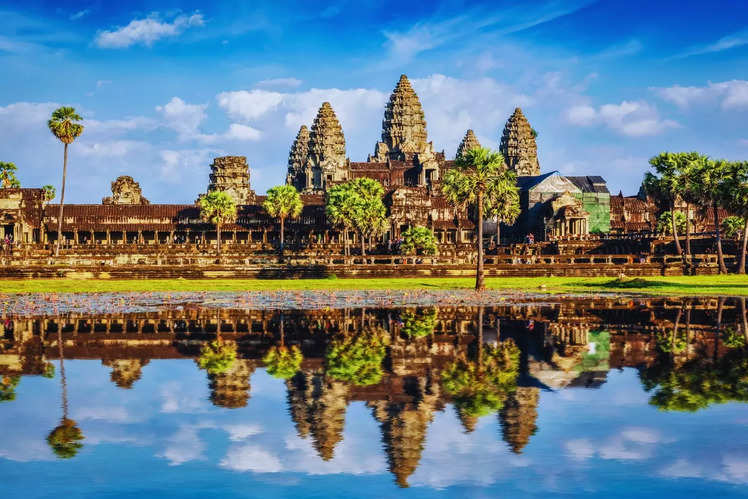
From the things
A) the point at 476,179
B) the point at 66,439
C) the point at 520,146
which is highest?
the point at 520,146

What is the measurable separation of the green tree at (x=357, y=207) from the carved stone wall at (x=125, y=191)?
48066 millimetres

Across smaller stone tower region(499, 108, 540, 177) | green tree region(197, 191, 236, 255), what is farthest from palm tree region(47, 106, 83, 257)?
smaller stone tower region(499, 108, 540, 177)

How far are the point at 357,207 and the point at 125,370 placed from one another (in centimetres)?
7659

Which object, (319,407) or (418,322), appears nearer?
(319,407)

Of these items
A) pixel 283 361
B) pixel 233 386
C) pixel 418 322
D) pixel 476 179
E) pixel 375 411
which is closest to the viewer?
pixel 375 411

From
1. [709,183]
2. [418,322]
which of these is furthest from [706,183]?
[418,322]

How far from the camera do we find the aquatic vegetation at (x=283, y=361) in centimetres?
1842

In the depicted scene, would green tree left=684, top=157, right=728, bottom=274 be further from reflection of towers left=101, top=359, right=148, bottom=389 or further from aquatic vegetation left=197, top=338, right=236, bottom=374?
reflection of towers left=101, top=359, right=148, bottom=389

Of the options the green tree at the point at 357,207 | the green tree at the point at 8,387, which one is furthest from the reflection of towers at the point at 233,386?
the green tree at the point at 357,207

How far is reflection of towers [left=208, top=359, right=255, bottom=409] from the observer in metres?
15.4

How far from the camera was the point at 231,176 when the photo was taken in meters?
144

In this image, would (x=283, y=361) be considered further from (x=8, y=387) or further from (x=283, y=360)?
(x=8, y=387)

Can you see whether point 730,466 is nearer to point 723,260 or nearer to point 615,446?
point 615,446

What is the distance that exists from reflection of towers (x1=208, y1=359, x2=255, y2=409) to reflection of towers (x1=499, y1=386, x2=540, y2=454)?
4302mm
